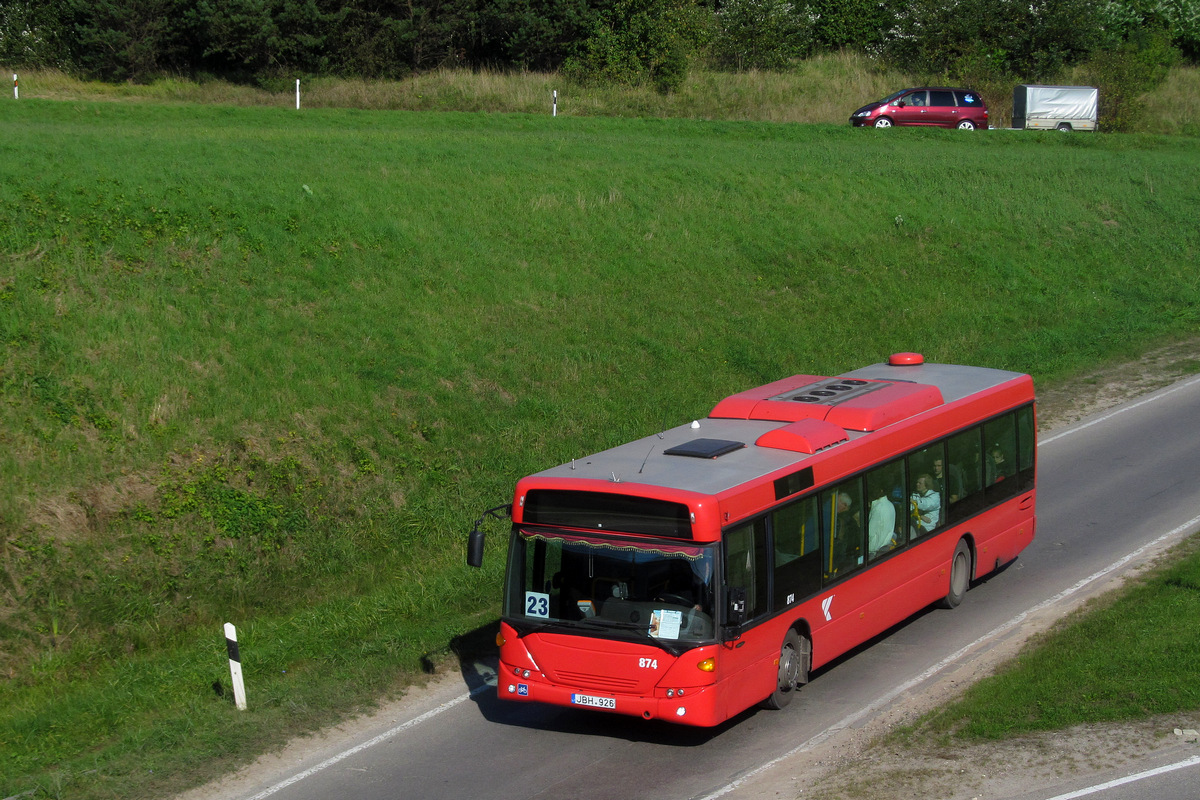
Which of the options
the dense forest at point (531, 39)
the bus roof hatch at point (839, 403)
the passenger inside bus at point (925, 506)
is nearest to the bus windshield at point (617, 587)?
the bus roof hatch at point (839, 403)

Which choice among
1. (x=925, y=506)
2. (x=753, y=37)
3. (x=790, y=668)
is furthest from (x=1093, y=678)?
(x=753, y=37)

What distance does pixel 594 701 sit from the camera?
31.6 ft

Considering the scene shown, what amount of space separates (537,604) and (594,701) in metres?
0.89

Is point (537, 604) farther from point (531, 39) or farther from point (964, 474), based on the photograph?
point (531, 39)

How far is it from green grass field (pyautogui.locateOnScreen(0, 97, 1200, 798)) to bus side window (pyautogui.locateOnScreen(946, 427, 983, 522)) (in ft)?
16.8

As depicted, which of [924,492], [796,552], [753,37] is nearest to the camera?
[796,552]

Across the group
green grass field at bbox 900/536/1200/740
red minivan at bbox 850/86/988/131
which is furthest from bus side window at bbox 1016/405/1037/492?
red minivan at bbox 850/86/988/131

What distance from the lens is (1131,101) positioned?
171ft

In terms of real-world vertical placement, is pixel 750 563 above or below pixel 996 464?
above

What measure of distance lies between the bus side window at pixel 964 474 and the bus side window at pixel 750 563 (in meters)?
3.92

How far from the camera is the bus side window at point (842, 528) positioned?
10969 mm

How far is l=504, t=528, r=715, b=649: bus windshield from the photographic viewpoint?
9438mm

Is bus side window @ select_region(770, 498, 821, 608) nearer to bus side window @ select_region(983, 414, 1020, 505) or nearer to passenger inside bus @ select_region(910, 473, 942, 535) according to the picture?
passenger inside bus @ select_region(910, 473, 942, 535)

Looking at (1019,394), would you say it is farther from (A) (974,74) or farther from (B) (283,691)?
(A) (974,74)
